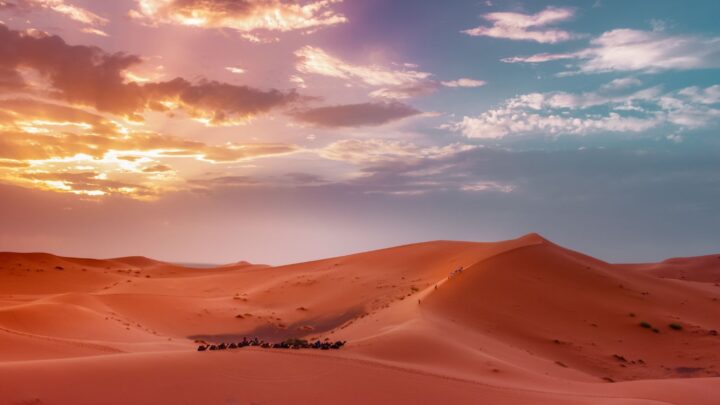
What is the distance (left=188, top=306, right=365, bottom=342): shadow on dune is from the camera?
2241cm

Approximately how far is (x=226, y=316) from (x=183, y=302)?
3393 millimetres

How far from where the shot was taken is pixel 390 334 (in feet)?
45.6

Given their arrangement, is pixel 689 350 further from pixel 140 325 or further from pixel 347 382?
pixel 140 325

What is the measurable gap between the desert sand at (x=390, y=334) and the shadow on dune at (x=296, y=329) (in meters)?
0.13


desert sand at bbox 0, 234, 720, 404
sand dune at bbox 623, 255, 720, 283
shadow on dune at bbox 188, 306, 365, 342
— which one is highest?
sand dune at bbox 623, 255, 720, 283

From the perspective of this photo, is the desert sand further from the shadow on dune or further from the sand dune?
the sand dune

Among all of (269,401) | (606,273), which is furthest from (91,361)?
(606,273)

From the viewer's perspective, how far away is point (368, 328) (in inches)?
669

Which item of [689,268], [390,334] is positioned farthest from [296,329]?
[689,268]

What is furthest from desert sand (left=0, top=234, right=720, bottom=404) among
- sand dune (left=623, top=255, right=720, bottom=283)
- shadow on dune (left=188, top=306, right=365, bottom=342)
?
sand dune (left=623, top=255, right=720, bottom=283)

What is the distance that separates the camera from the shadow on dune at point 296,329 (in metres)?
22.4

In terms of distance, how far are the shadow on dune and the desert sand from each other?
0.42 ft

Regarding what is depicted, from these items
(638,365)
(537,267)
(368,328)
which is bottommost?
(638,365)

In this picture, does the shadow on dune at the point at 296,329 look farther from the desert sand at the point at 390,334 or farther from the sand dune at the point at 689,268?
the sand dune at the point at 689,268
